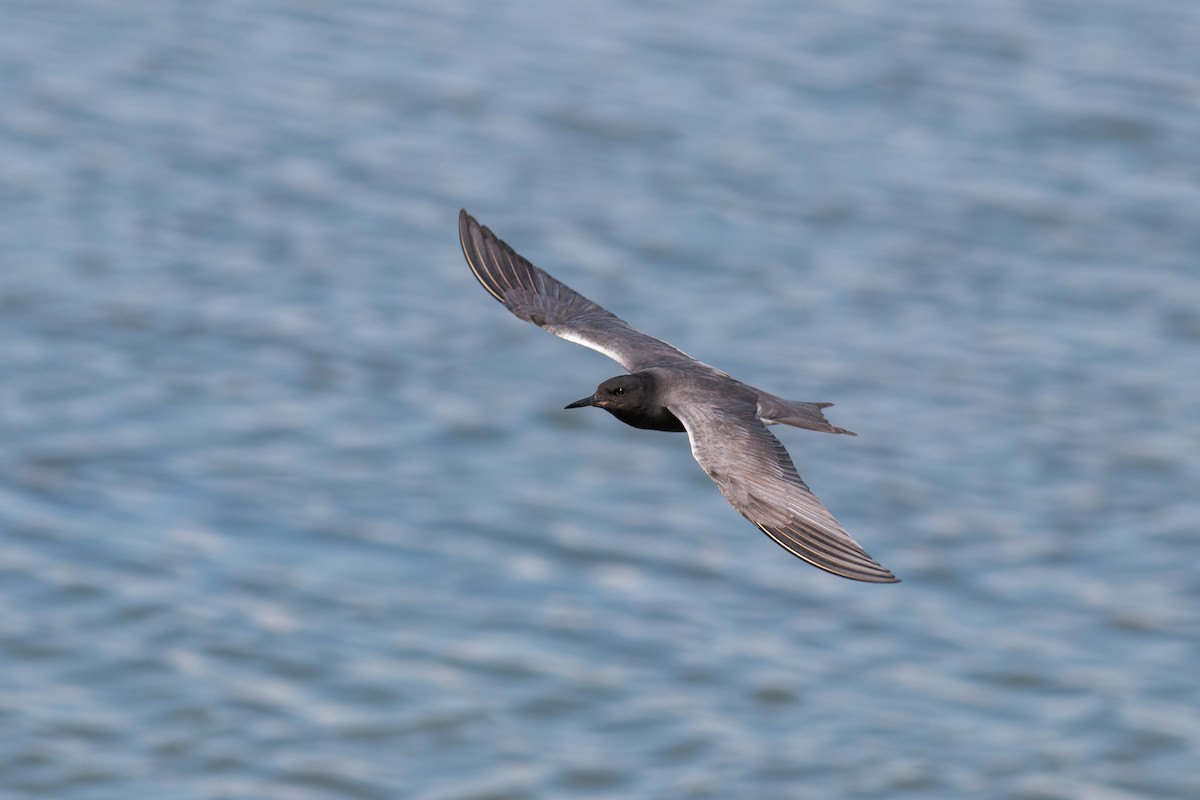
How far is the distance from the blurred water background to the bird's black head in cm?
839

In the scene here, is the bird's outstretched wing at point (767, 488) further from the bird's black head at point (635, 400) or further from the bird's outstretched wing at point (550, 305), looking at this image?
the bird's outstretched wing at point (550, 305)

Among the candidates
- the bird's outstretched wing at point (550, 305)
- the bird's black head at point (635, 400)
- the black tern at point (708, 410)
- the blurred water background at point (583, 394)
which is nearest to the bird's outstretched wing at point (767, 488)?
the black tern at point (708, 410)

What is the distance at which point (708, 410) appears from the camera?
10.5 m

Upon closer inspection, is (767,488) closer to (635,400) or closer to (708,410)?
(708,410)

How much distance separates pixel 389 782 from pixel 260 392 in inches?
283

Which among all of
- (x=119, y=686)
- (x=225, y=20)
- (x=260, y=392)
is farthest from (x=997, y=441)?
(x=225, y=20)

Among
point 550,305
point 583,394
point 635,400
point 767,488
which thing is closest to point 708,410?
point 635,400

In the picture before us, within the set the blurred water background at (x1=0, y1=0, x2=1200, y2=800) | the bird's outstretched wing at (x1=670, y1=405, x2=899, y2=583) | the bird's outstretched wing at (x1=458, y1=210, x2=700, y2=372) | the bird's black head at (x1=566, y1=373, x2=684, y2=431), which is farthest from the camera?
the blurred water background at (x1=0, y1=0, x2=1200, y2=800)

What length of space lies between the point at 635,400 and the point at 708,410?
1.61 ft

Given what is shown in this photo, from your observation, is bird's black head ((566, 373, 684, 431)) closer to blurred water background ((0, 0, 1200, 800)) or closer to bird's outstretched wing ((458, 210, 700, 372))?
bird's outstretched wing ((458, 210, 700, 372))

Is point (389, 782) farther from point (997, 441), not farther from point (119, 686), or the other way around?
point (997, 441)

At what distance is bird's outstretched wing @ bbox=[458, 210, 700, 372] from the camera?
464 inches

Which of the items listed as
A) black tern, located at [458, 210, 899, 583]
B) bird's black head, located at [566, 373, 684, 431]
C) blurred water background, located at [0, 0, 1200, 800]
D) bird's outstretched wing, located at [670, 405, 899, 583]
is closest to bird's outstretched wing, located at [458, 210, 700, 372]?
black tern, located at [458, 210, 899, 583]

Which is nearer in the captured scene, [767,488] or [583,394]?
[767,488]
